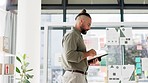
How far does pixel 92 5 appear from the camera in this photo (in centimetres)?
502

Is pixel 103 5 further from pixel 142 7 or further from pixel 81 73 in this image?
pixel 81 73

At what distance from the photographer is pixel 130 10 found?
195 inches

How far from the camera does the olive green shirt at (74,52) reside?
2070 mm

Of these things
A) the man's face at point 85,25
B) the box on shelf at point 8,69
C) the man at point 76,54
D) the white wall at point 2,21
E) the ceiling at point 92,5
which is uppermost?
the ceiling at point 92,5

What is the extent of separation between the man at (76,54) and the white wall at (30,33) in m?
1.59

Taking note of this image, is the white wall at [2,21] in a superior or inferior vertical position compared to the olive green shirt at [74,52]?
superior

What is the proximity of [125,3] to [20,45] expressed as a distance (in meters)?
2.50

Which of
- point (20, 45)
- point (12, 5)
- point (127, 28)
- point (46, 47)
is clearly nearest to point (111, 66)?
point (127, 28)

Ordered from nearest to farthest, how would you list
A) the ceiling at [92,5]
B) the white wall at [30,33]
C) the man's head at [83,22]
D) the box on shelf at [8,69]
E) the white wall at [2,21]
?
1. the man's head at [83,22]
2. the white wall at [30,33]
3. the box on shelf at [8,69]
4. the white wall at [2,21]
5. the ceiling at [92,5]

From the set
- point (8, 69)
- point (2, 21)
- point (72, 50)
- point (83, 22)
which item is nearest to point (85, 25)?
point (83, 22)

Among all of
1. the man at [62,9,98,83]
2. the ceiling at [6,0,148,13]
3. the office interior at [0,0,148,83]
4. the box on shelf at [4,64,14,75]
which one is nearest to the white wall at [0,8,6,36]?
the ceiling at [6,0,148,13]

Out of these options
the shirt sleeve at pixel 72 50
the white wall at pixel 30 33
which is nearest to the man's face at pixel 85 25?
the shirt sleeve at pixel 72 50

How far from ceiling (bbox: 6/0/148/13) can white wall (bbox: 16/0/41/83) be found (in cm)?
123

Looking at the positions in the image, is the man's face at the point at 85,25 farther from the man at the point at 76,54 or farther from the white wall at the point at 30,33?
the white wall at the point at 30,33
